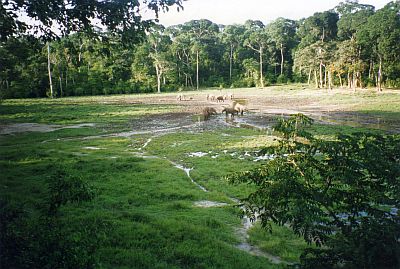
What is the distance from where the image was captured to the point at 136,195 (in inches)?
440

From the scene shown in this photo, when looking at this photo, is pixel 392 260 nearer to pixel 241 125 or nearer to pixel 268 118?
pixel 241 125

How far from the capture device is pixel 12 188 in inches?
462

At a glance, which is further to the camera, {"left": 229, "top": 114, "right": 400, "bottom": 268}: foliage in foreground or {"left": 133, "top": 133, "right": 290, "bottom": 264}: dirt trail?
{"left": 133, "top": 133, "right": 290, "bottom": 264}: dirt trail

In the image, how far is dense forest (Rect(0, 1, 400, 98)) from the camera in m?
46.3

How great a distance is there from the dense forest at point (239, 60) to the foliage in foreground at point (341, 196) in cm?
3957

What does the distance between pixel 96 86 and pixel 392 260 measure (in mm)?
69069

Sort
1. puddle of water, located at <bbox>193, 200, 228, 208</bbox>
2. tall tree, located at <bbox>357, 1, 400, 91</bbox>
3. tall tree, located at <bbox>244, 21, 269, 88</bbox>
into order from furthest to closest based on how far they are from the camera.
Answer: tall tree, located at <bbox>244, 21, 269, 88</bbox> → tall tree, located at <bbox>357, 1, 400, 91</bbox> → puddle of water, located at <bbox>193, 200, 228, 208</bbox>

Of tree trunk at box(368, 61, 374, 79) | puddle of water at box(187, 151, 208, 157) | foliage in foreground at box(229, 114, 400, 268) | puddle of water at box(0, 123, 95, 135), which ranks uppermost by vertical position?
tree trunk at box(368, 61, 374, 79)

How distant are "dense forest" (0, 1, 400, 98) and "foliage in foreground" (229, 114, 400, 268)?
3957 cm

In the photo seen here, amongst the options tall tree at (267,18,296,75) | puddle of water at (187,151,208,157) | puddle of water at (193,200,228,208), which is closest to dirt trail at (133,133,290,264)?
puddle of water at (193,200,228,208)

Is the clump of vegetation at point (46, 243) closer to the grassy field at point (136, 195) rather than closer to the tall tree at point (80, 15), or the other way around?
the grassy field at point (136, 195)

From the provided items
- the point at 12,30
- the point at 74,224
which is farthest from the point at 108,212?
the point at 12,30

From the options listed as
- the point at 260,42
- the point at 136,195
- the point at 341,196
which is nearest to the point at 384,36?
the point at 260,42

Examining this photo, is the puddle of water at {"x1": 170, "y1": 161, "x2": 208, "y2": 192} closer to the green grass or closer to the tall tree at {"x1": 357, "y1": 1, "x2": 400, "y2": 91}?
the green grass
